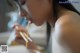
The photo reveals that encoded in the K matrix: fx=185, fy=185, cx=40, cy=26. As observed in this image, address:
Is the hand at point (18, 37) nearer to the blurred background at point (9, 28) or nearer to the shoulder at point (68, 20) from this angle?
the blurred background at point (9, 28)

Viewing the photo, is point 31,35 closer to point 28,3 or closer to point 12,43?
point 12,43

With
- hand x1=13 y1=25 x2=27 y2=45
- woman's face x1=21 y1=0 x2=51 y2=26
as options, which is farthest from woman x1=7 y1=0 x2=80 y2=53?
hand x1=13 y1=25 x2=27 y2=45

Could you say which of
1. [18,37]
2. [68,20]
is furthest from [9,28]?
[68,20]

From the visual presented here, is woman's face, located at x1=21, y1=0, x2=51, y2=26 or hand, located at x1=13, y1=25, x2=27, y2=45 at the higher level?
woman's face, located at x1=21, y1=0, x2=51, y2=26

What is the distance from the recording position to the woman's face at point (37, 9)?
2.07 feet

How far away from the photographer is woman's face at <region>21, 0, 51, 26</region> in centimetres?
63

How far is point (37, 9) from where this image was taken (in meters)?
0.64

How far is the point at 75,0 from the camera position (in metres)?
0.69

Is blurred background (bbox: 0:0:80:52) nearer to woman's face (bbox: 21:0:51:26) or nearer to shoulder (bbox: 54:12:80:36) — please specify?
woman's face (bbox: 21:0:51:26)

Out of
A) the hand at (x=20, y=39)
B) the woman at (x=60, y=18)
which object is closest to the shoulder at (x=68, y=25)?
the woman at (x=60, y=18)

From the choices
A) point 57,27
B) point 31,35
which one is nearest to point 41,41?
point 31,35

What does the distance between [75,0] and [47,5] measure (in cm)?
12

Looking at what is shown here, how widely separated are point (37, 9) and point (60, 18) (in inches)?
4.2

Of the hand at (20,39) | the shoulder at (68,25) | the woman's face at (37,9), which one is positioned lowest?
the hand at (20,39)
